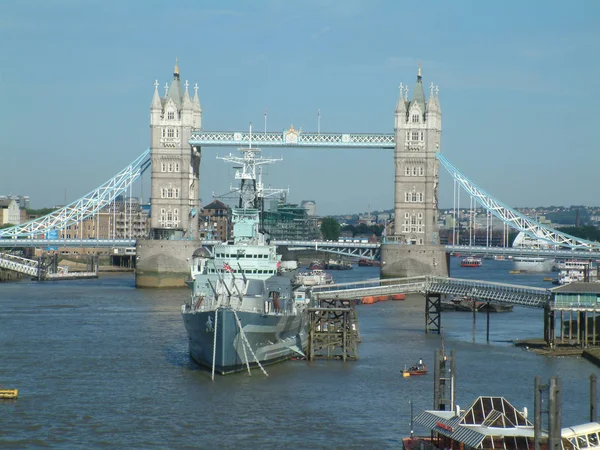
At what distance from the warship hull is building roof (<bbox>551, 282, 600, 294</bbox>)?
1182 centimetres

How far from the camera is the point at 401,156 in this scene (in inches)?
3834

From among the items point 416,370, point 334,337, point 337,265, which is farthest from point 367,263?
point 416,370

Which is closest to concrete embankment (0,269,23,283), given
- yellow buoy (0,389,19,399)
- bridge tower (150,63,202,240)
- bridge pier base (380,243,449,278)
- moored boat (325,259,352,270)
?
bridge tower (150,63,202,240)

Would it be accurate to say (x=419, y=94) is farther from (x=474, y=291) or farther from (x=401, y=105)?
(x=474, y=291)

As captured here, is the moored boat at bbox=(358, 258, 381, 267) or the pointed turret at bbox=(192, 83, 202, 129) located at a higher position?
the pointed turret at bbox=(192, 83, 202, 129)

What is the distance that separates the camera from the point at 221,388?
39781mm

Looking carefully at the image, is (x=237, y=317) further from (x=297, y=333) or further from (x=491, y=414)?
(x=491, y=414)

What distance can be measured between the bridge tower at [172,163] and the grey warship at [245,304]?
155ft

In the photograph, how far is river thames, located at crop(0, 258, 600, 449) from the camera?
33.3m

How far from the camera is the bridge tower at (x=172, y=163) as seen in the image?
9819 cm

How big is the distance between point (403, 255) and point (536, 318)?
25.2m

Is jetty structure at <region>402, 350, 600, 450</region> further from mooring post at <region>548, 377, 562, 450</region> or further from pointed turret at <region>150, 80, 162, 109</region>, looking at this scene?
pointed turret at <region>150, 80, 162, 109</region>

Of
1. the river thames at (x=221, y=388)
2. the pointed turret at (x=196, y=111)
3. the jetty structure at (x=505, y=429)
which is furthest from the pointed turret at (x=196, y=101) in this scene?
the jetty structure at (x=505, y=429)

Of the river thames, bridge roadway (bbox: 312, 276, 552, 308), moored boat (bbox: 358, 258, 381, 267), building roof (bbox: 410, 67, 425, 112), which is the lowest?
the river thames
